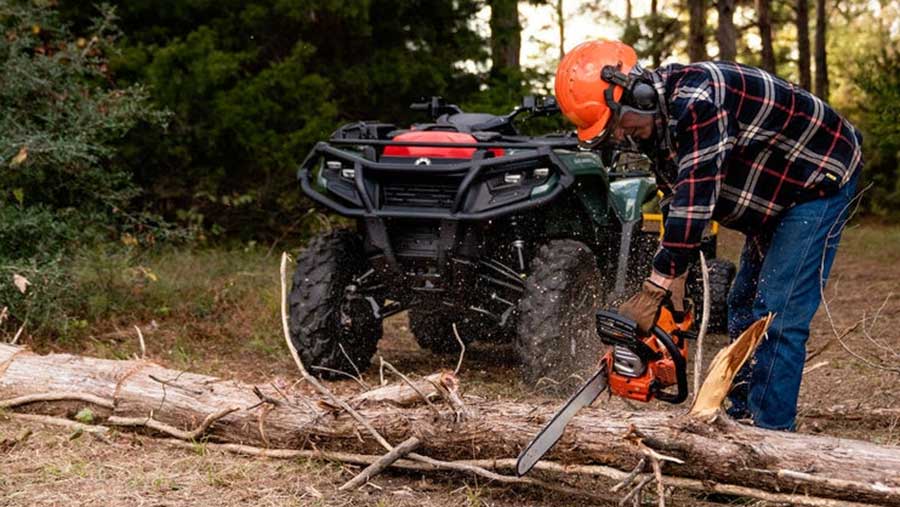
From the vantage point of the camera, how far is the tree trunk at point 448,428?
347cm

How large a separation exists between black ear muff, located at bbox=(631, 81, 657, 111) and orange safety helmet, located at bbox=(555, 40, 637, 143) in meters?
0.08

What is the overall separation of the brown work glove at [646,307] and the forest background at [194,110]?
4.42 metres

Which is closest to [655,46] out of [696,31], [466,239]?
[696,31]

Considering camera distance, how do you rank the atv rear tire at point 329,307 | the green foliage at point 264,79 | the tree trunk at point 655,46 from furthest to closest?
the tree trunk at point 655,46 < the green foliage at point 264,79 < the atv rear tire at point 329,307

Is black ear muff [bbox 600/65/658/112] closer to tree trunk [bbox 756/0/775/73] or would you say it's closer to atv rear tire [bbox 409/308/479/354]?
atv rear tire [bbox 409/308/479/354]

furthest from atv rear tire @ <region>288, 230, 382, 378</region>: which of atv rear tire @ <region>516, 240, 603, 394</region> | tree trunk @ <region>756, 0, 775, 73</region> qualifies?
tree trunk @ <region>756, 0, 775, 73</region>

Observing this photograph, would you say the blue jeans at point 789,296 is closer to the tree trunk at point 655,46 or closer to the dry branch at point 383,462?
the dry branch at point 383,462

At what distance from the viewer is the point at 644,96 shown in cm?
404

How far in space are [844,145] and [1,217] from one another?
5.25 meters

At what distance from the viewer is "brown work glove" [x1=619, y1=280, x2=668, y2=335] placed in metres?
3.80

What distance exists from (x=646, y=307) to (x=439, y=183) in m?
2.22

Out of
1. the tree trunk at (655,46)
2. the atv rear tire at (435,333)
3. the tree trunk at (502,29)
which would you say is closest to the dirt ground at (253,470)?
the atv rear tire at (435,333)

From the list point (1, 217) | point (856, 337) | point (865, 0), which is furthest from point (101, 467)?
point (865, 0)

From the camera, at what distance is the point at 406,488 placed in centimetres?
403
